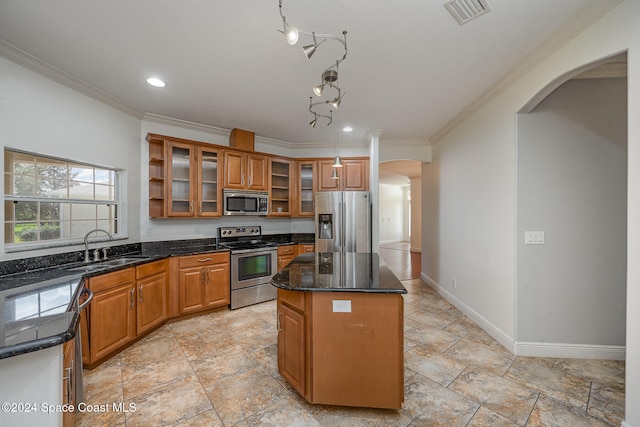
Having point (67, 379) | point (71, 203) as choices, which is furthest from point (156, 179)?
point (67, 379)

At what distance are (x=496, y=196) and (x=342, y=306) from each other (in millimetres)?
2244

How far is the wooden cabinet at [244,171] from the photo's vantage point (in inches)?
159

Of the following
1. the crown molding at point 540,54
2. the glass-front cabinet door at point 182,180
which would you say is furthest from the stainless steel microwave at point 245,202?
the crown molding at point 540,54

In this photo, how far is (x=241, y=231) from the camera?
4.41m

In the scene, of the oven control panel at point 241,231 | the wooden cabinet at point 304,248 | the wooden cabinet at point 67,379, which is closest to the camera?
the wooden cabinet at point 67,379

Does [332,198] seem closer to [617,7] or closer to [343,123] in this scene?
[343,123]

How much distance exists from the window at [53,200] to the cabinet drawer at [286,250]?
2.24m

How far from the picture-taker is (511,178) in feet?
8.58

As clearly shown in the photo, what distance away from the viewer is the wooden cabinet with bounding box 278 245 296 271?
4.36m

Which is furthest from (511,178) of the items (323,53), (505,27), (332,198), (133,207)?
(133,207)

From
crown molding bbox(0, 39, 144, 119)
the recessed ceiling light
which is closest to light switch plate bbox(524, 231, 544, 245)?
the recessed ceiling light

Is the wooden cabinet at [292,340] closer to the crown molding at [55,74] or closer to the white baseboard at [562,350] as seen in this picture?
the white baseboard at [562,350]

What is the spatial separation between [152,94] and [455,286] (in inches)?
185

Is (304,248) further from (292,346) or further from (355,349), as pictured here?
(355,349)
